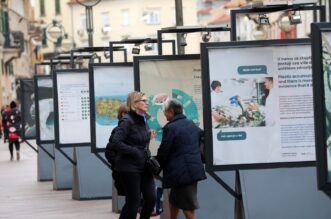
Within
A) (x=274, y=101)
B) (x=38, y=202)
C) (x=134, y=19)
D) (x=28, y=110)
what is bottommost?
(x=38, y=202)

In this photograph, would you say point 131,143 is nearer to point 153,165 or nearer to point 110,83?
point 153,165

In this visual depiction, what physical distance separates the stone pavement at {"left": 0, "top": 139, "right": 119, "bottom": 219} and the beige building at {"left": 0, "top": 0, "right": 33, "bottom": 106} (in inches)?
1696

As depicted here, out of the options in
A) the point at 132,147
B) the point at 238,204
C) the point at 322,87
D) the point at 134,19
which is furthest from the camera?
the point at 134,19

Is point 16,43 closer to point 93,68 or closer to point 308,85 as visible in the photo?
point 93,68

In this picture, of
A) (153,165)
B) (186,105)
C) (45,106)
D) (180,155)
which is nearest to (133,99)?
(153,165)

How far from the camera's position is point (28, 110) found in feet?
102

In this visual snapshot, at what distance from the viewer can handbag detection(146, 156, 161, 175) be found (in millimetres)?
14172

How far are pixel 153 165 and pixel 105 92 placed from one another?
17.5 ft

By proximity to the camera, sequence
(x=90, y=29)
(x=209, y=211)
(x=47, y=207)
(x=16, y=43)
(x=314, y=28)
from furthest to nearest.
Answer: (x=16, y=43), (x=90, y=29), (x=47, y=207), (x=209, y=211), (x=314, y=28)

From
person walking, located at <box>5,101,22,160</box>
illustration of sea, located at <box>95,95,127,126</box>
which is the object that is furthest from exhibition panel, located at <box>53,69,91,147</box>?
person walking, located at <box>5,101,22,160</box>

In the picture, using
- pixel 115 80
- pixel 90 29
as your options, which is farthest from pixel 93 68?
pixel 90 29

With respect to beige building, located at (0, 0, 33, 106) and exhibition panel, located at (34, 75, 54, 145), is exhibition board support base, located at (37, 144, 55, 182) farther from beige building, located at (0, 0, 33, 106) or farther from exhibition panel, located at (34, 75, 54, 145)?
beige building, located at (0, 0, 33, 106)

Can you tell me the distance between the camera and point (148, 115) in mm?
15914

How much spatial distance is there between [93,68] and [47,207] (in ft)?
9.99
